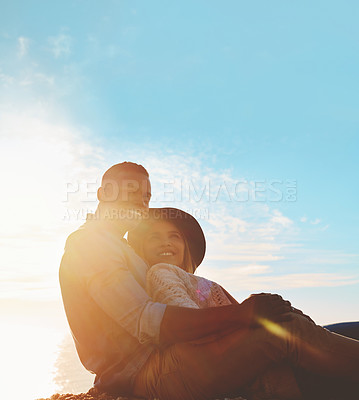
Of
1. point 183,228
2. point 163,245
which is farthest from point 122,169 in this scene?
point 183,228

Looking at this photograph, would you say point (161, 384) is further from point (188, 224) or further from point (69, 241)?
point (188, 224)

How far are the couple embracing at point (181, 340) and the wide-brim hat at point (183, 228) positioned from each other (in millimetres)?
1399

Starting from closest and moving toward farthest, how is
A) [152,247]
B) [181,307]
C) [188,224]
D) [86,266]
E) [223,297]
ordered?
[181,307]
[86,266]
[223,297]
[152,247]
[188,224]

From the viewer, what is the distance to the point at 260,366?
278cm

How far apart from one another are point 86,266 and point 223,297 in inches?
60.4

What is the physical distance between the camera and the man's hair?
13.0 feet

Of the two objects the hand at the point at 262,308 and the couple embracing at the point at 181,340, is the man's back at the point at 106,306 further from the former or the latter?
the hand at the point at 262,308

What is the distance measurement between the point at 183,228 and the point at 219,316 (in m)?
2.94

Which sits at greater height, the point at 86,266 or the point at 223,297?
the point at 86,266

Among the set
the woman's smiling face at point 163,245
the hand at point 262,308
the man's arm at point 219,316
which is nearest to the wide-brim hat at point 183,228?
the woman's smiling face at point 163,245

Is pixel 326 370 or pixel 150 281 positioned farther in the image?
pixel 150 281

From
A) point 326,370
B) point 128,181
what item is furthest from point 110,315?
point 326,370

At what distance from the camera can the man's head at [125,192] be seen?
3.79 m

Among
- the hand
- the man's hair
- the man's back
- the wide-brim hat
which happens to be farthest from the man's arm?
the wide-brim hat
